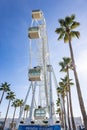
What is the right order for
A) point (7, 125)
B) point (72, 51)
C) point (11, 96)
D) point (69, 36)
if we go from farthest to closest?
point (7, 125) → point (11, 96) → point (69, 36) → point (72, 51)

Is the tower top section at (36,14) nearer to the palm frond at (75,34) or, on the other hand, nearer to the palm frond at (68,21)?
the palm frond at (68,21)

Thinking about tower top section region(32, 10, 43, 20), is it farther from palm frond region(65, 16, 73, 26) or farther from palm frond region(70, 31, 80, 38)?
palm frond region(70, 31, 80, 38)

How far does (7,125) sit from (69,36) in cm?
8865

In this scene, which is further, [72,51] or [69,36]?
[69,36]

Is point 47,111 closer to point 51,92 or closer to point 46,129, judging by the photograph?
point 51,92

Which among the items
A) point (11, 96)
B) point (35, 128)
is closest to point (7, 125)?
point (11, 96)

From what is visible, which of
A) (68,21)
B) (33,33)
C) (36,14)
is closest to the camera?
(68,21)

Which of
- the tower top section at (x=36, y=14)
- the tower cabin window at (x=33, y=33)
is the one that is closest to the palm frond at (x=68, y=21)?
the tower cabin window at (x=33, y=33)

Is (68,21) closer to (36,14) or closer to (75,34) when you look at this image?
(75,34)

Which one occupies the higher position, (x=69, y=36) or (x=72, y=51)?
(x=69, y=36)

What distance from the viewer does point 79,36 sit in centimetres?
2948

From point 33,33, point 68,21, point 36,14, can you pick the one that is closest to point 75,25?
point 68,21

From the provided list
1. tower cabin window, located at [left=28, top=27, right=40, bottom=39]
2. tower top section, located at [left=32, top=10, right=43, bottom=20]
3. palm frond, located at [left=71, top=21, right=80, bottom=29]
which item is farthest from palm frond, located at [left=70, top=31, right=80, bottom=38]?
tower top section, located at [left=32, top=10, right=43, bottom=20]

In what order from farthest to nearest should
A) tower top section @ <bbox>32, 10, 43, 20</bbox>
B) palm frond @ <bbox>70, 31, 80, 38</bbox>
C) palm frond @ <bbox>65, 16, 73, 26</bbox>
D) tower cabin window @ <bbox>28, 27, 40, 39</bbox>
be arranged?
tower top section @ <bbox>32, 10, 43, 20</bbox> → tower cabin window @ <bbox>28, 27, 40, 39</bbox> → palm frond @ <bbox>65, 16, 73, 26</bbox> → palm frond @ <bbox>70, 31, 80, 38</bbox>
